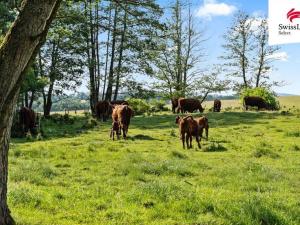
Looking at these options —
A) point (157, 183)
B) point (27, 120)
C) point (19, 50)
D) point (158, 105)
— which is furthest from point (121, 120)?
point (158, 105)

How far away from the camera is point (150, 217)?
8656 mm

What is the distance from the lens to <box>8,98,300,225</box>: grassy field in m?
8.59

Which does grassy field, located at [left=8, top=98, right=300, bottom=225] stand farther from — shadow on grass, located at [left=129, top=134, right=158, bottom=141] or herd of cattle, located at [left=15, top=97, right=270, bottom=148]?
herd of cattle, located at [left=15, top=97, right=270, bottom=148]

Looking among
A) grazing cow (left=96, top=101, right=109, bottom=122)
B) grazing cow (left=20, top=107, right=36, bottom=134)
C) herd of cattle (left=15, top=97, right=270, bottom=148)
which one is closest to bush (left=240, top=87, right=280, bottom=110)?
herd of cattle (left=15, top=97, right=270, bottom=148)

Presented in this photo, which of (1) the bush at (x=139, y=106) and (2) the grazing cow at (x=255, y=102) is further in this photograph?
(2) the grazing cow at (x=255, y=102)

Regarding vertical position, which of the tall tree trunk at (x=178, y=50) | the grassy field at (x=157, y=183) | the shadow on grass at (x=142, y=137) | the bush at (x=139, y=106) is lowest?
the grassy field at (x=157, y=183)

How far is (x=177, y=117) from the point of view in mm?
24188

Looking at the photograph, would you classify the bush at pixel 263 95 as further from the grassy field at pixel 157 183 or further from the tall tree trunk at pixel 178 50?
the grassy field at pixel 157 183

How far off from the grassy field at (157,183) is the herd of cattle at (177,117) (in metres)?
0.89

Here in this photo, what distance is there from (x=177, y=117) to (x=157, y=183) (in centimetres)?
1359

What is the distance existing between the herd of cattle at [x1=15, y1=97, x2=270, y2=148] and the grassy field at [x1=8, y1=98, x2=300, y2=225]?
2.93 feet

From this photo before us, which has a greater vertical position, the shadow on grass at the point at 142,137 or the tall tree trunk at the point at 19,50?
the tall tree trunk at the point at 19,50

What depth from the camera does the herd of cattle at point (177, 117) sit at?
20766 millimetres

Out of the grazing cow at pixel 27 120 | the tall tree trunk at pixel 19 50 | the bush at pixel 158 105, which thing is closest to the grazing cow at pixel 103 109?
the grazing cow at pixel 27 120
